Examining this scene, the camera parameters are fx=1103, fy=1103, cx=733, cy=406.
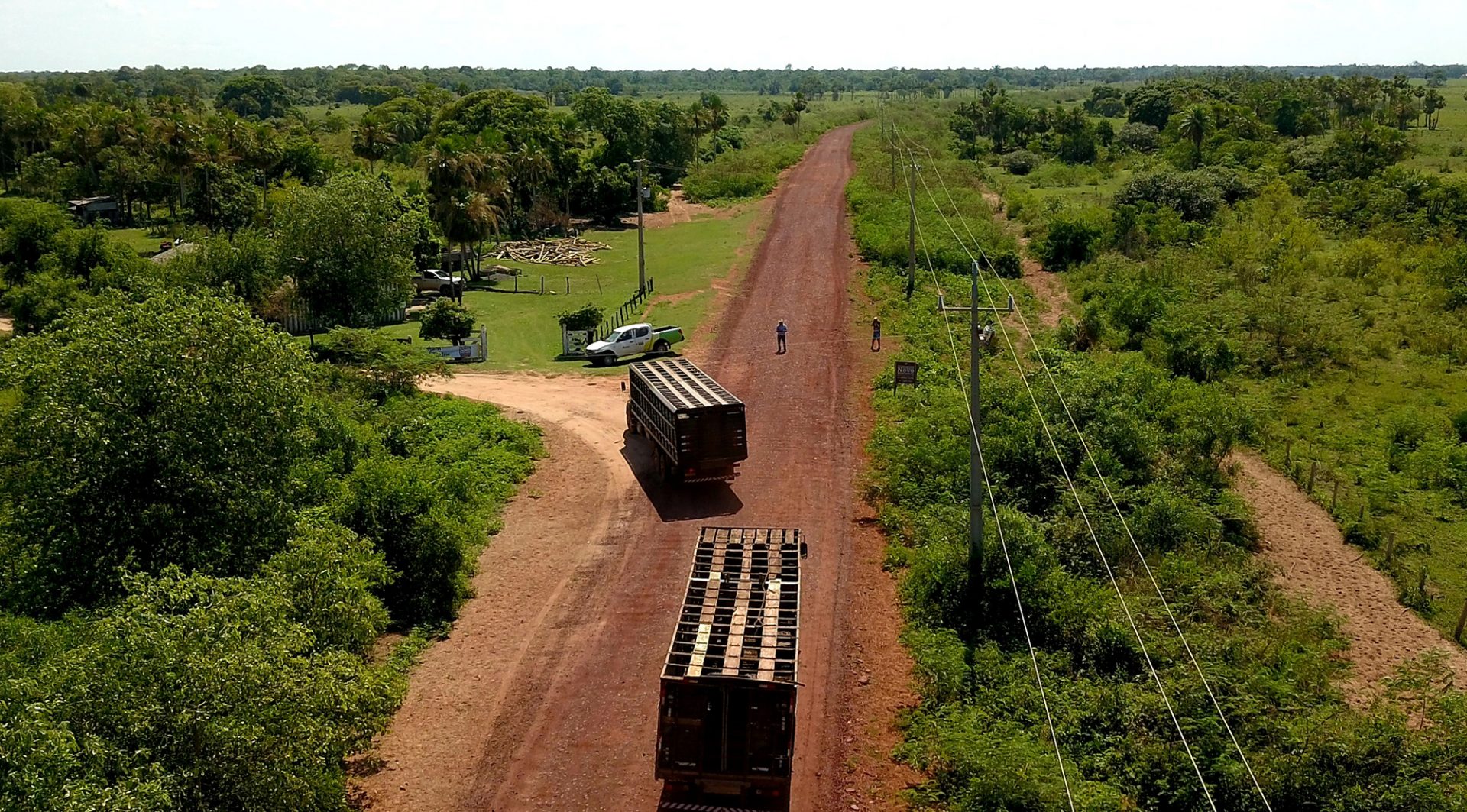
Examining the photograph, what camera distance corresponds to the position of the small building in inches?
3361

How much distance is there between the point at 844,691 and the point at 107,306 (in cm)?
1582

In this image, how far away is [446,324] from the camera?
4541 centimetres

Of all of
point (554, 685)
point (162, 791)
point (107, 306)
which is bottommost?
point (554, 685)

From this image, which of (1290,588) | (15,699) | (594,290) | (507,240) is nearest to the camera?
(15,699)

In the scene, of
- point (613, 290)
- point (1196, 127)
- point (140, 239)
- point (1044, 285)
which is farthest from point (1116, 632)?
point (1196, 127)

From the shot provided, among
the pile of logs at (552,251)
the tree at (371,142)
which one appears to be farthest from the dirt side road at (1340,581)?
the tree at (371,142)

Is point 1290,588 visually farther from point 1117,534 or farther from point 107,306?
point 107,306

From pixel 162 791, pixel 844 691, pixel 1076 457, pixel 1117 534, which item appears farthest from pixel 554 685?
pixel 1076 457

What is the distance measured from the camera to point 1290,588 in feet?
84.9

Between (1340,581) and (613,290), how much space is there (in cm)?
3739

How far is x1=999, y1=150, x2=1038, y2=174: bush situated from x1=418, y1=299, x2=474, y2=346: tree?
6659 cm

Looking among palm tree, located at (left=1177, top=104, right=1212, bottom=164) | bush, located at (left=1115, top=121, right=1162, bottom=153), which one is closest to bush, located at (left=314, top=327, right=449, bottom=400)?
palm tree, located at (left=1177, top=104, right=1212, bottom=164)

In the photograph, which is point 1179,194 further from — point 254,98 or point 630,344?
point 254,98

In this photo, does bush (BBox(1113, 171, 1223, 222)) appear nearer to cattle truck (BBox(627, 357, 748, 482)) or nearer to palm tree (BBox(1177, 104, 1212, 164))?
palm tree (BBox(1177, 104, 1212, 164))
